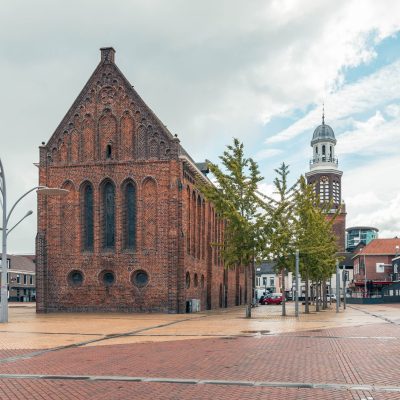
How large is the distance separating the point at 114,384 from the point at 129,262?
106 feet

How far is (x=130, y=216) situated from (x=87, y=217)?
3.51m

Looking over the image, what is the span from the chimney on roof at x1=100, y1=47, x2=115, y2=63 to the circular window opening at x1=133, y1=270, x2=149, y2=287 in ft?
53.4

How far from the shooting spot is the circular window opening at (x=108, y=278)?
43656 millimetres

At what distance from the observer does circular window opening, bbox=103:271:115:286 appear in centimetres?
4366

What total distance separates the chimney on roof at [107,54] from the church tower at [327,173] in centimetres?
6796

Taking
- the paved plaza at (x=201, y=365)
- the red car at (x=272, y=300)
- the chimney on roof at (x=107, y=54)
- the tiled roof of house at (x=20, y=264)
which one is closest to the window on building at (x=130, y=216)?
the chimney on roof at (x=107, y=54)

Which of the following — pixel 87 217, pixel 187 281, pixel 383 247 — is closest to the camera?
pixel 187 281

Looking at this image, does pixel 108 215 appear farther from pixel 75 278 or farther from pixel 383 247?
pixel 383 247

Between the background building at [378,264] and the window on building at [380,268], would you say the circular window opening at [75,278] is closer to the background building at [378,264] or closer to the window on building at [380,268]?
the background building at [378,264]

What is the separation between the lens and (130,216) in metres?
44.4

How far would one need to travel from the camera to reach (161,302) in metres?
42.1

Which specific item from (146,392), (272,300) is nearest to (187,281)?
(272,300)

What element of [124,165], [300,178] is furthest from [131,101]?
[300,178]

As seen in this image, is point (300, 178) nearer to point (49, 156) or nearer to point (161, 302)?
point (161, 302)
